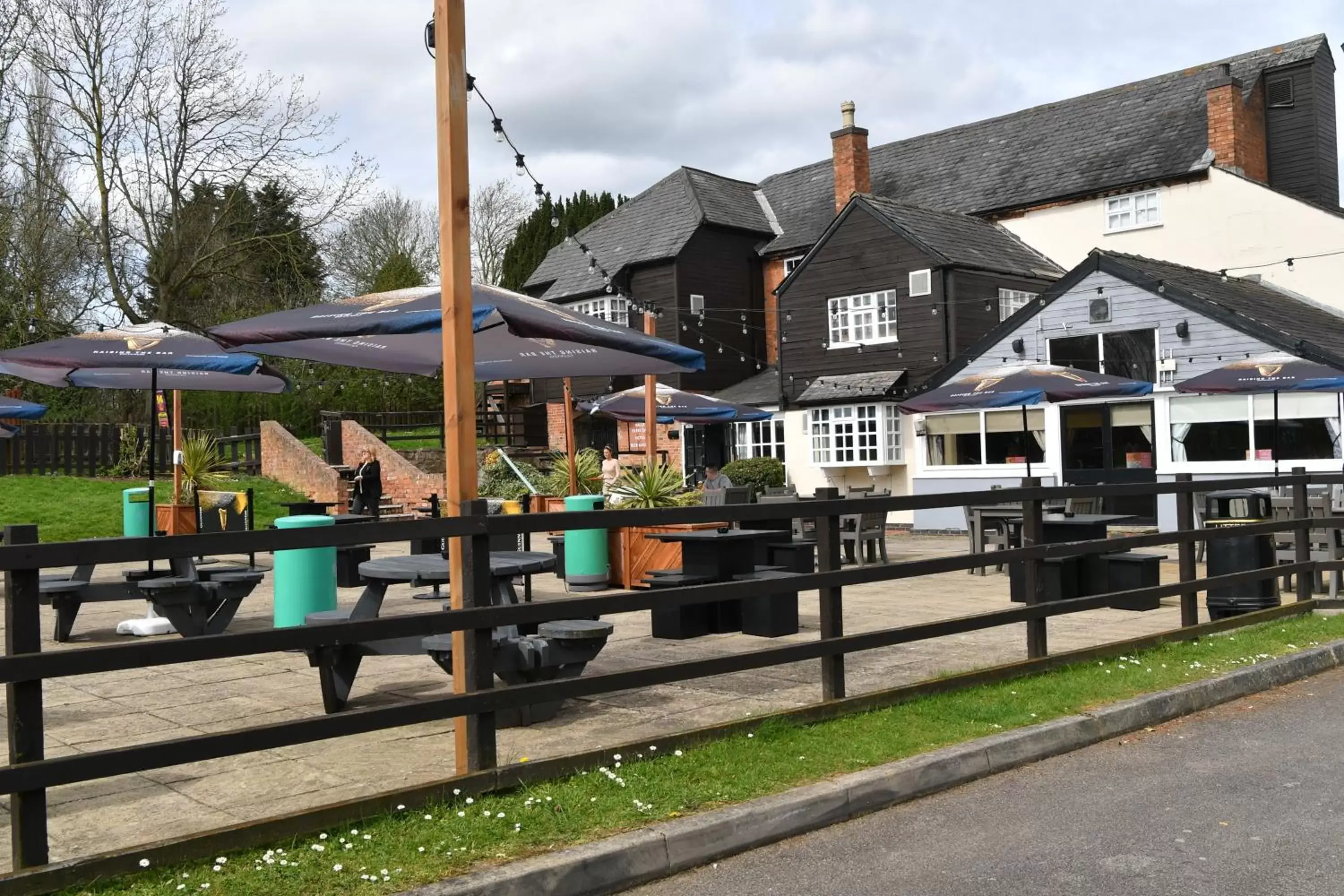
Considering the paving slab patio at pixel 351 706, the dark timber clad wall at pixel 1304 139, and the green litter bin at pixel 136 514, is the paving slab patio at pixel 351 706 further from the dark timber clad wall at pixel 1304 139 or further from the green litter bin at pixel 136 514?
the dark timber clad wall at pixel 1304 139

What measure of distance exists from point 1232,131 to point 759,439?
1266cm

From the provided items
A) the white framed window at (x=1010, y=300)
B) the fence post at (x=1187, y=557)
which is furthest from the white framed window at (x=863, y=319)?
the fence post at (x=1187, y=557)

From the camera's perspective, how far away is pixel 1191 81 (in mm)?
28250

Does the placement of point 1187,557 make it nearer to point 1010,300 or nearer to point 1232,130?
point 1010,300

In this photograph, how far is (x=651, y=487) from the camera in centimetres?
1170

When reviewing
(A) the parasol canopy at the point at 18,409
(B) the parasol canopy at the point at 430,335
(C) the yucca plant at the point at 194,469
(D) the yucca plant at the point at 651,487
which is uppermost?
(A) the parasol canopy at the point at 18,409

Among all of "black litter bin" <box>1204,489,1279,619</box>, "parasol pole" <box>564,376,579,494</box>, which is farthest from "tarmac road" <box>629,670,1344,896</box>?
"parasol pole" <box>564,376,579,494</box>

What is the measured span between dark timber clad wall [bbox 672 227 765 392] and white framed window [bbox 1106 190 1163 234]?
9880 mm

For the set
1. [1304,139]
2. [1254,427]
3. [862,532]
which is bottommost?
[862,532]

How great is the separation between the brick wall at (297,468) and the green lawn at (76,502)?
1.35ft

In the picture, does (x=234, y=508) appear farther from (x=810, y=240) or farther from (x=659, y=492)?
(x=810, y=240)

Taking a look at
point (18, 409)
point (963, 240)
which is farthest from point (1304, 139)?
point (18, 409)

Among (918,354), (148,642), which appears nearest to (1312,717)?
(148,642)

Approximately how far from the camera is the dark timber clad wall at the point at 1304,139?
2636 centimetres
